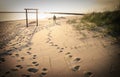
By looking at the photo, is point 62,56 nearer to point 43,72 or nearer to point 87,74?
point 43,72

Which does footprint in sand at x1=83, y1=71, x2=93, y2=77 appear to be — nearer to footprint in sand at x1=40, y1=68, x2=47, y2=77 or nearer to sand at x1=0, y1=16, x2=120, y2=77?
sand at x1=0, y1=16, x2=120, y2=77

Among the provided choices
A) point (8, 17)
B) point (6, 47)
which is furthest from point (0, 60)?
point (8, 17)

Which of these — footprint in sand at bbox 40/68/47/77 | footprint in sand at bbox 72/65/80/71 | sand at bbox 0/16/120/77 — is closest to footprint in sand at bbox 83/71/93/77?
sand at bbox 0/16/120/77

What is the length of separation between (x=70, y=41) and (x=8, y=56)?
1992 mm

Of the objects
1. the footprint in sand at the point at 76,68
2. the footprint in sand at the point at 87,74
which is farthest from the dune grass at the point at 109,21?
the footprint in sand at the point at 87,74

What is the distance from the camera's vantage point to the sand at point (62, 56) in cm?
423

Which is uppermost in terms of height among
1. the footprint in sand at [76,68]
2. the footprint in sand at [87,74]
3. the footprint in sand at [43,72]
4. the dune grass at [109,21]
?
the dune grass at [109,21]

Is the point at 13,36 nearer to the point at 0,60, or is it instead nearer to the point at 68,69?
the point at 0,60

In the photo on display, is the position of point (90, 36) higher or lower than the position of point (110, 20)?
lower

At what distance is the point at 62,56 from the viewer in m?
5.05

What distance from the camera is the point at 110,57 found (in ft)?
15.1

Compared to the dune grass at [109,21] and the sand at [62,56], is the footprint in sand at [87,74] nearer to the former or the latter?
the sand at [62,56]

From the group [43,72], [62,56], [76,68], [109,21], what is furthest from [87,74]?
[109,21]

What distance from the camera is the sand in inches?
166
